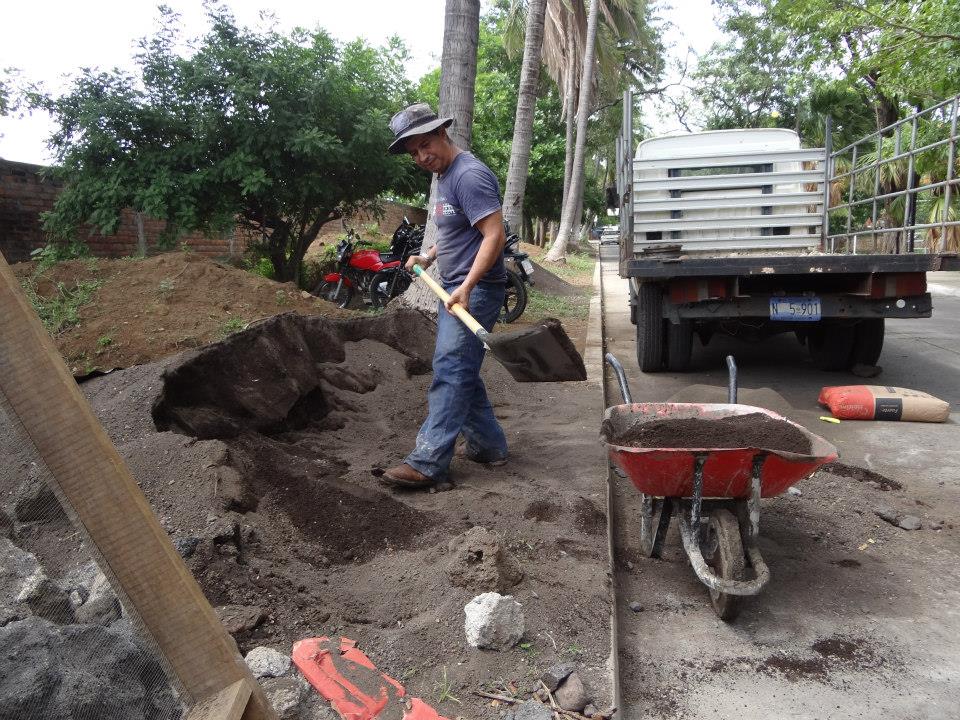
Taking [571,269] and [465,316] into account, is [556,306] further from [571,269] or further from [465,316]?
[571,269]

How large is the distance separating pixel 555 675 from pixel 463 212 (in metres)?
2.42

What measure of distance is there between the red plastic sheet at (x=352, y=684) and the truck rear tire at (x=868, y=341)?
20.0 feet

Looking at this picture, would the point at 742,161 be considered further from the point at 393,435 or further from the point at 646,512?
the point at 646,512

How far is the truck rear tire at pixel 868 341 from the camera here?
22.7 ft

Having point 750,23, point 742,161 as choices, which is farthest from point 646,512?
point 750,23

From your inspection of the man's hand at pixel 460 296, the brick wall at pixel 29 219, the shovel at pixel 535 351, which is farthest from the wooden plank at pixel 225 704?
the brick wall at pixel 29 219

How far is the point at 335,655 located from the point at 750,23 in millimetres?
33222

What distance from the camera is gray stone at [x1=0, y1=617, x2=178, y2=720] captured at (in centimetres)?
162

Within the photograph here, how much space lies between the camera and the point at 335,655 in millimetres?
2404

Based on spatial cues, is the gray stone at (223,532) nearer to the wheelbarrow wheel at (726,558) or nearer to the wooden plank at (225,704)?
the wooden plank at (225,704)

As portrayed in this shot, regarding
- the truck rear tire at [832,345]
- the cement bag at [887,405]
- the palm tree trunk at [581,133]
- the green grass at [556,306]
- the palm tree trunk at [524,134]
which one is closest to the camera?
the cement bag at [887,405]

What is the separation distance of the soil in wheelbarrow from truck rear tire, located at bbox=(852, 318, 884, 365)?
4323mm

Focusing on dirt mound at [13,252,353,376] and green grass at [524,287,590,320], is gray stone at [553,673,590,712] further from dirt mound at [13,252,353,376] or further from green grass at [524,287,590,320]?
green grass at [524,287,590,320]

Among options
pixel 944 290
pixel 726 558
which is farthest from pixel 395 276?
pixel 944 290
